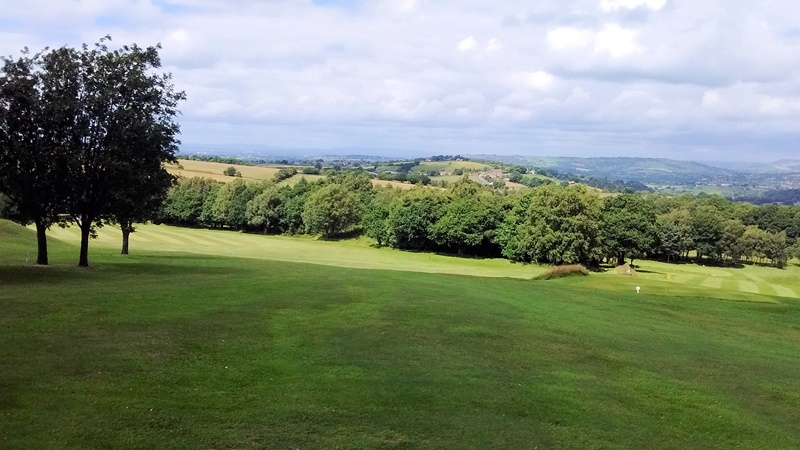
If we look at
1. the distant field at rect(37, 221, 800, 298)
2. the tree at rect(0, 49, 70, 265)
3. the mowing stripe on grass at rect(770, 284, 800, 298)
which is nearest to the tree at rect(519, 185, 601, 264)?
the distant field at rect(37, 221, 800, 298)

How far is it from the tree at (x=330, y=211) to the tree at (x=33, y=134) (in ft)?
299

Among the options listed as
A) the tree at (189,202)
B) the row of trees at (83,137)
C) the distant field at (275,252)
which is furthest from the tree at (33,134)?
the tree at (189,202)

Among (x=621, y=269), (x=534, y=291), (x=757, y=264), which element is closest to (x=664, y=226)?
(x=757, y=264)

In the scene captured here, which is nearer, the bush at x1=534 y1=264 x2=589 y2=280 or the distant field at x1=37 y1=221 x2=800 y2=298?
the bush at x1=534 y1=264 x2=589 y2=280

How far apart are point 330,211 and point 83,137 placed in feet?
302

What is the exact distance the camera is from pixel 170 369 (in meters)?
15.1

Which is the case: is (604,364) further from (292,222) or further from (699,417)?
(292,222)

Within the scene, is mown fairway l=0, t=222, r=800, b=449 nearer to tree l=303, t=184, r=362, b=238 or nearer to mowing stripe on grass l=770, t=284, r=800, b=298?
mowing stripe on grass l=770, t=284, r=800, b=298

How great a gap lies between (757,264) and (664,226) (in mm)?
26849

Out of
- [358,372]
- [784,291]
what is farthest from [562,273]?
[358,372]

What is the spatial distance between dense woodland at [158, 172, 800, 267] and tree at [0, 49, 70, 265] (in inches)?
2852

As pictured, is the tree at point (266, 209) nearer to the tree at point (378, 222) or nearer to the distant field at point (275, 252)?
the tree at point (378, 222)

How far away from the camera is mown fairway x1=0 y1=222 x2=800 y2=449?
12.2 meters

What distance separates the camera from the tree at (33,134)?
96.6 feet
